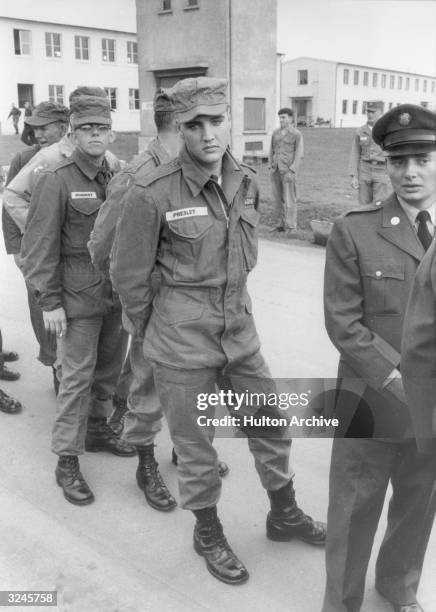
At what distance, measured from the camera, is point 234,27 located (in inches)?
842

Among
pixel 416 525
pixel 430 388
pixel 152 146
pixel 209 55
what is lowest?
pixel 416 525

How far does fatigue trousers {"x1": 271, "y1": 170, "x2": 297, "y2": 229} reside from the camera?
10.5 meters

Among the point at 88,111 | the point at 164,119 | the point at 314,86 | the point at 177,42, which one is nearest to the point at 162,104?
the point at 164,119

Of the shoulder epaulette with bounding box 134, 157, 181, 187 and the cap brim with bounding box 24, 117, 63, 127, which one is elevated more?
the cap brim with bounding box 24, 117, 63, 127

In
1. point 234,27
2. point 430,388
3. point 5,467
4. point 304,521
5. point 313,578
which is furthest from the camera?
point 234,27

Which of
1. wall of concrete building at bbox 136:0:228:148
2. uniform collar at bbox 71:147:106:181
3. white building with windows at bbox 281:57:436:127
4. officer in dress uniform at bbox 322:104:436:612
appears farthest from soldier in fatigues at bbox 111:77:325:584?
white building with windows at bbox 281:57:436:127

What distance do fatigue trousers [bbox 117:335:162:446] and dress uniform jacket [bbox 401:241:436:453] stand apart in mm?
1669

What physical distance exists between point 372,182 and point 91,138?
6993 mm

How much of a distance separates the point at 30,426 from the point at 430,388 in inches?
121

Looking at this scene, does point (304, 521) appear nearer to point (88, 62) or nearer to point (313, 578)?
point (313, 578)

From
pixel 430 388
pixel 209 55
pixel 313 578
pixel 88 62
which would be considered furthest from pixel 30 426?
pixel 88 62

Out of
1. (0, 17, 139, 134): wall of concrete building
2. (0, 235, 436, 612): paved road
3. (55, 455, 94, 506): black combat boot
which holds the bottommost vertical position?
(0, 235, 436, 612): paved road

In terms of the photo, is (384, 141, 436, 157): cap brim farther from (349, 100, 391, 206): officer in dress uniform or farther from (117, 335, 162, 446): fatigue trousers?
(349, 100, 391, 206): officer in dress uniform

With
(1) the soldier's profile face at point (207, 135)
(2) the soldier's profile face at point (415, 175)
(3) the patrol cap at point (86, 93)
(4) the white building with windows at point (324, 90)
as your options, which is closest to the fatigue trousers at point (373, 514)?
(2) the soldier's profile face at point (415, 175)
